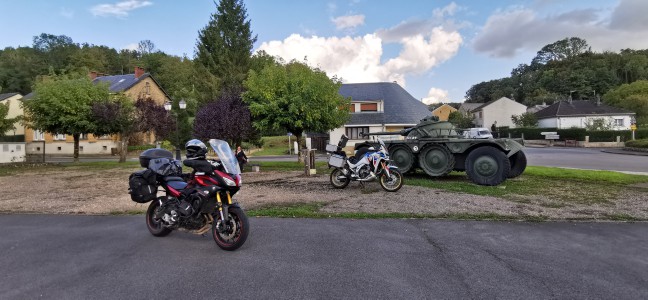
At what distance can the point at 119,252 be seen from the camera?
17.2 ft

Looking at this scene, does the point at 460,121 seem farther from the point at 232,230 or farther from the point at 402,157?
the point at 232,230

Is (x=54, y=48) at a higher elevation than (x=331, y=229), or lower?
higher

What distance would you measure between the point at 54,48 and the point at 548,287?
10507 cm

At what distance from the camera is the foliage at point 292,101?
18703 millimetres

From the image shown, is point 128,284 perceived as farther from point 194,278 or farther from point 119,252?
point 119,252

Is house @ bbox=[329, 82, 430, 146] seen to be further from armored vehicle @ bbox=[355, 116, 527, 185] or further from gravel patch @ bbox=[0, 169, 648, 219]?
gravel patch @ bbox=[0, 169, 648, 219]

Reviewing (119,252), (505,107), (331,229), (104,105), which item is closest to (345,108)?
(104,105)

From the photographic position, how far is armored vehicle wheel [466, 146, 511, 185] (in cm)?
1125

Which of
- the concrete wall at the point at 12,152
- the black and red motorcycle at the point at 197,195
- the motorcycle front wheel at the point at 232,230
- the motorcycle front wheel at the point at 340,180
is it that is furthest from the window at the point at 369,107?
the motorcycle front wheel at the point at 232,230

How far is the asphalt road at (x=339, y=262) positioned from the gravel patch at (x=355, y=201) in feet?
3.46

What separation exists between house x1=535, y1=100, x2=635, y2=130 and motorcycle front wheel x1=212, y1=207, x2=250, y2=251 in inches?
2212

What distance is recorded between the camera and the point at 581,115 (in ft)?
179

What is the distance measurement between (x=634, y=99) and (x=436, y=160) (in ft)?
192

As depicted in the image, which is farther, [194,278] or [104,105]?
[104,105]
